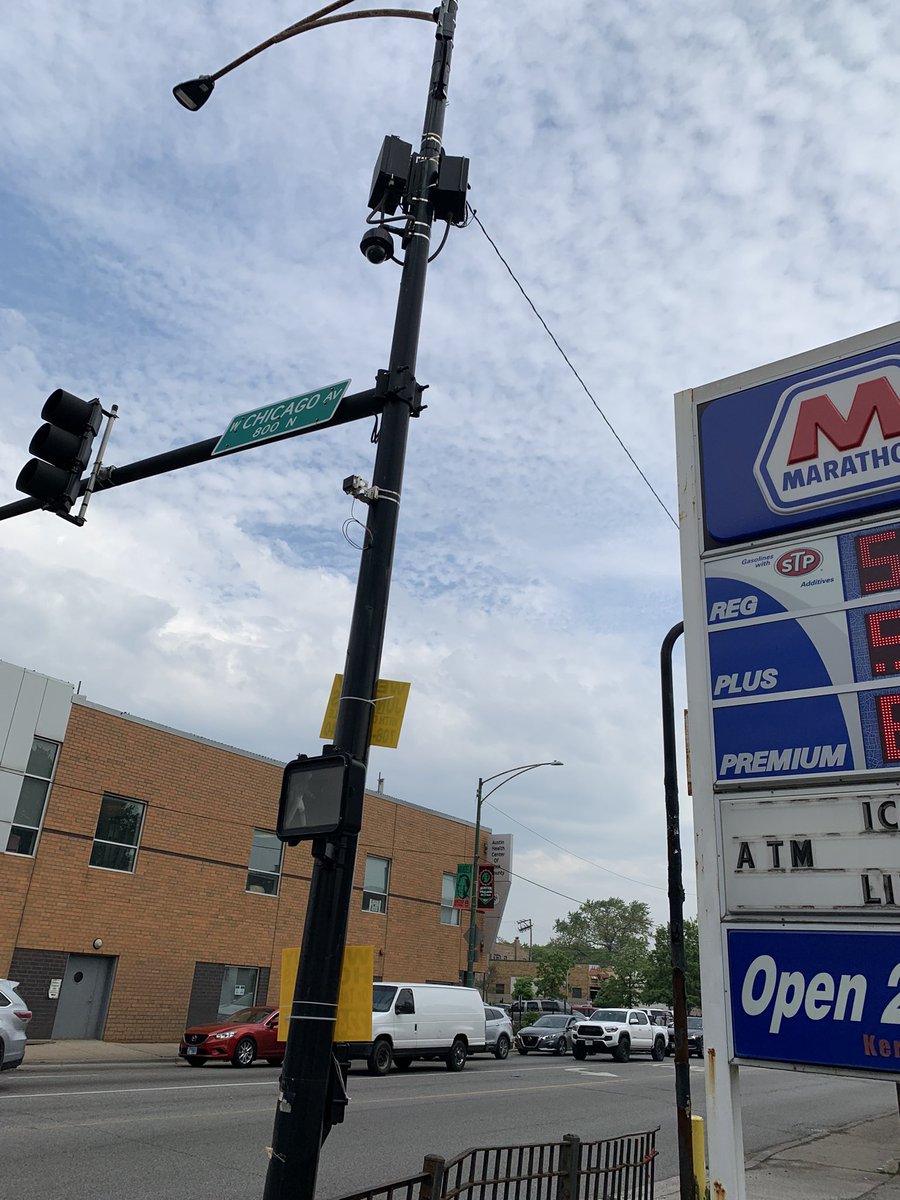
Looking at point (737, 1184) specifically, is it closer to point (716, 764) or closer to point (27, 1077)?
point (716, 764)

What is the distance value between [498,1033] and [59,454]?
26.0 metres

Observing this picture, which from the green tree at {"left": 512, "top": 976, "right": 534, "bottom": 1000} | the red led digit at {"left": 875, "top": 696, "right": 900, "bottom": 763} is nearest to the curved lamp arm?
the red led digit at {"left": 875, "top": 696, "right": 900, "bottom": 763}

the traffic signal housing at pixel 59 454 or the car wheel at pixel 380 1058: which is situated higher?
the traffic signal housing at pixel 59 454

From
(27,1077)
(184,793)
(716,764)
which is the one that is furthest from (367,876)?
(716,764)

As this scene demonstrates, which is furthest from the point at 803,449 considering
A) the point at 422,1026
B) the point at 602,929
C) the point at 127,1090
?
the point at 602,929

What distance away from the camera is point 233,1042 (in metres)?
18.7

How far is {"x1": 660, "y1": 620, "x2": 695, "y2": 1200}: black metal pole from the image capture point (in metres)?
8.66

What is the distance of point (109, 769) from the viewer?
2264 centimetres

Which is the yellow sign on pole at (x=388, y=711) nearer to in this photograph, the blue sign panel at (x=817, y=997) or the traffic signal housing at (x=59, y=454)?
the blue sign panel at (x=817, y=997)

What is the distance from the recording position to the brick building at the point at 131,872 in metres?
20.5

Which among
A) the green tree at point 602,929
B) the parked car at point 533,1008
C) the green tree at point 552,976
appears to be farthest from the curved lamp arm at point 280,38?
the green tree at point 602,929

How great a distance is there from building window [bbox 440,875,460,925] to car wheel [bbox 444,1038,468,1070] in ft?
32.4

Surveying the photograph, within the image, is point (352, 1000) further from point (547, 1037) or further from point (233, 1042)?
point (547, 1037)

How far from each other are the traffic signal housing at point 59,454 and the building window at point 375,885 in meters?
24.6
